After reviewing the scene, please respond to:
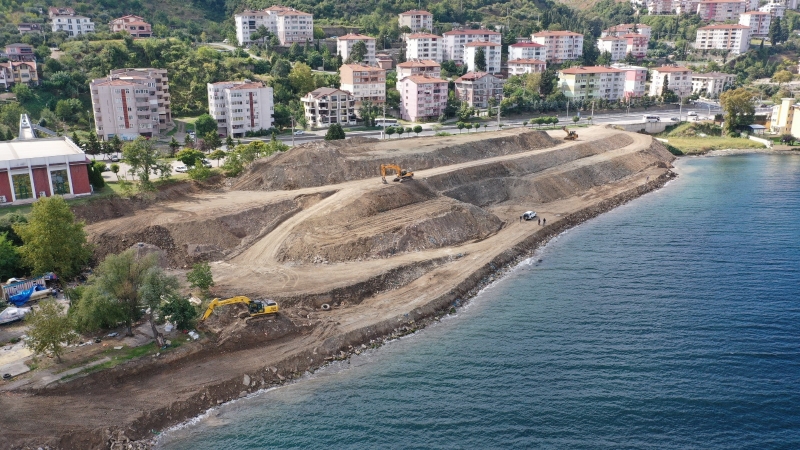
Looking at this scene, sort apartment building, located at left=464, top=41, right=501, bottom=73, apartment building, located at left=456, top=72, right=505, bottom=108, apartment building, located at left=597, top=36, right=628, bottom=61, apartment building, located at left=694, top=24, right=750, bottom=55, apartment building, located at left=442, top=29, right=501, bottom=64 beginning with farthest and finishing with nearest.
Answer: apartment building, located at left=694, top=24, right=750, bottom=55 < apartment building, located at left=597, top=36, right=628, bottom=61 < apartment building, located at left=442, top=29, right=501, bottom=64 < apartment building, located at left=464, top=41, right=501, bottom=73 < apartment building, located at left=456, top=72, right=505, bottom=108

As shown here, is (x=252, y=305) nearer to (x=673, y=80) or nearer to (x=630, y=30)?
(x=673, y=80)

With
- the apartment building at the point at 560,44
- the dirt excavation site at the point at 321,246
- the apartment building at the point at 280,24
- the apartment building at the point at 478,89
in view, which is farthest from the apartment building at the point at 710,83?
the apartment building at the point at 280,24

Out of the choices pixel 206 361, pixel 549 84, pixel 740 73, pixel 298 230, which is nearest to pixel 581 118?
pixel 549 84

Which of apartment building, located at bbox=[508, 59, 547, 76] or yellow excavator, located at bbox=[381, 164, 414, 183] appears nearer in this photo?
yellow excavator, located at bbox=[381, 164, 414, 183]

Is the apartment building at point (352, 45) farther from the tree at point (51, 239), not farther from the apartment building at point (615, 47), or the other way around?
the tree at point (51, 239)

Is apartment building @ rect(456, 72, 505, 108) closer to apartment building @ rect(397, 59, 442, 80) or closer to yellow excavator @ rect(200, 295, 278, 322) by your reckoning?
apartment building @ rect(397, 59, 442, 80)

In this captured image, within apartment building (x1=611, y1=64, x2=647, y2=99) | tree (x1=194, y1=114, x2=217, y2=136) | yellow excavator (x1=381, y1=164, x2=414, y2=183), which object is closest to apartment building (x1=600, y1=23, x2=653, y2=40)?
apartment building (x1=611, y1=64, x2=647, y2=99)
